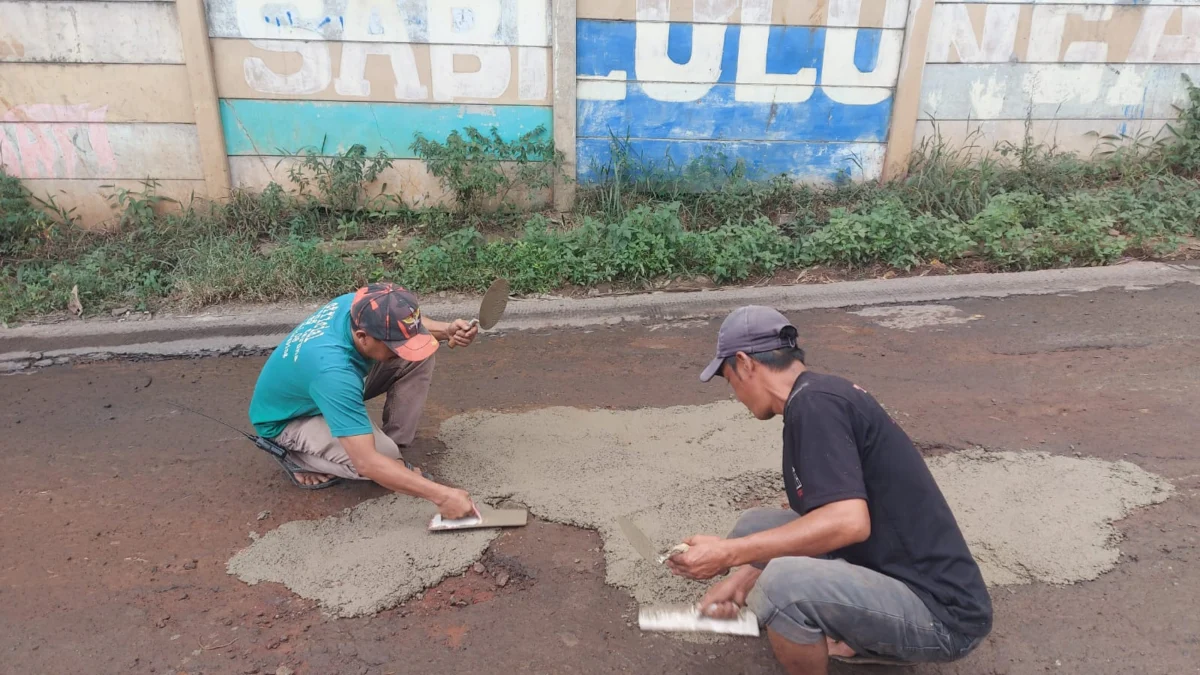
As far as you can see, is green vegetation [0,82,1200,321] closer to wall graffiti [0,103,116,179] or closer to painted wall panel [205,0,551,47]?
wall graffiti [0,103,116,179]

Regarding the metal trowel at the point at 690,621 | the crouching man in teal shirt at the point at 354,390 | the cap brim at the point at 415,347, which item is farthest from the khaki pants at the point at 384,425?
the metal trowel at the point at 690,621

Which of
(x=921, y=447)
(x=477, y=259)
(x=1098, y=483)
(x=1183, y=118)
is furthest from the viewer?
(x=1183, y=118)

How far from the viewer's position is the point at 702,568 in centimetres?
181

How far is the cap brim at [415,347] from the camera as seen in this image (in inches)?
Result: 99.7

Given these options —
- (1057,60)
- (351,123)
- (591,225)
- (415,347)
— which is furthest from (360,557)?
(1057,60)

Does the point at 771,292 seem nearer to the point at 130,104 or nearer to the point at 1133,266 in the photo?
the point at 1133,266

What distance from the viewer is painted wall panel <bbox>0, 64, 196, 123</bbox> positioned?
5262 mm

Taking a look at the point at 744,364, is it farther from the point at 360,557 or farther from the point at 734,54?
the point at 734,54

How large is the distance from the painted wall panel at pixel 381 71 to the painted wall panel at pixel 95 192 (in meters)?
0.78

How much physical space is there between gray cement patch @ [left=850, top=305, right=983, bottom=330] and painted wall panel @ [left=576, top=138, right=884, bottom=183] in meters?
1.74

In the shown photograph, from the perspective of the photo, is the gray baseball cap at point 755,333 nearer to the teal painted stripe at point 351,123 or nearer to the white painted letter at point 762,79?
the teal painted stripe at point 351,123

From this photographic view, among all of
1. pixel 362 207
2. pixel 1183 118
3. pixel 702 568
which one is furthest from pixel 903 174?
pixel 702 568

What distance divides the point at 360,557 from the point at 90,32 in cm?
472

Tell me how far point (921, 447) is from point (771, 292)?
1957 mm
